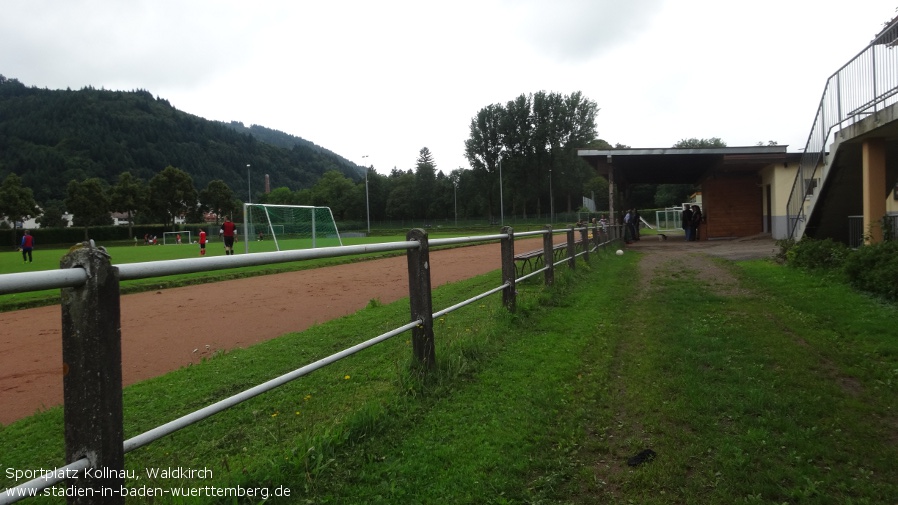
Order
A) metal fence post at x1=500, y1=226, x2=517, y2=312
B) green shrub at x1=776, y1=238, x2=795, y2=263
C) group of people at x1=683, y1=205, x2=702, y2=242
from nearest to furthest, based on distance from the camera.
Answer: metal fence post at x1=500, y1=226, x2=517, y2=312 < green shrub at x1=776, y1=238, x2=795, y2=263 < group of people at x1=683, y1=205, x2=702, y2=242

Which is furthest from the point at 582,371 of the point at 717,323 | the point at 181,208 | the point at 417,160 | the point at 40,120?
the point at 40,120

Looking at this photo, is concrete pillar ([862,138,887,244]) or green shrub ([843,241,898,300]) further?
concrete pillar ([862,138,887,244])

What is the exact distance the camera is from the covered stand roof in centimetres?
2192

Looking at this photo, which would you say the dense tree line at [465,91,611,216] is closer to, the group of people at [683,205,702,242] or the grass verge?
the group of people at [683,205,702,242]

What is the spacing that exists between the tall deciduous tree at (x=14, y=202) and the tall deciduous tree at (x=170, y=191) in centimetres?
1411

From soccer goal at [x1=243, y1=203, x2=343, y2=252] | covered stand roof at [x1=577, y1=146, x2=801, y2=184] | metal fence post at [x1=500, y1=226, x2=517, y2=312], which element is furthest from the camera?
soccer goal at [x1=243, y1=203, x2=343, y2=252]

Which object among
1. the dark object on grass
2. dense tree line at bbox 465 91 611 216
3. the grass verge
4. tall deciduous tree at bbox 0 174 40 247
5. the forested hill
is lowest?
the dark object on grass

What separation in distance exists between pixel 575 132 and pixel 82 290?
238 feet

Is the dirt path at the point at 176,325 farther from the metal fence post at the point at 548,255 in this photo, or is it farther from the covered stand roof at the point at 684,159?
the covered stand roof at the point at 684,159

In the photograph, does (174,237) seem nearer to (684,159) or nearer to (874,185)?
(684,159)

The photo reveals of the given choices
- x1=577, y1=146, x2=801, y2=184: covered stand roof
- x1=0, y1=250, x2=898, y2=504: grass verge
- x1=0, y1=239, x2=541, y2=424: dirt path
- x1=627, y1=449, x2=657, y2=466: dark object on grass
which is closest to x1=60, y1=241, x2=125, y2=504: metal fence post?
x1=0, y1=239, x2=541, y2=424: dirt path

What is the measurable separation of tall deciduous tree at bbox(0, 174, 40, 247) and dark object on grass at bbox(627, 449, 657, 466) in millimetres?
65889

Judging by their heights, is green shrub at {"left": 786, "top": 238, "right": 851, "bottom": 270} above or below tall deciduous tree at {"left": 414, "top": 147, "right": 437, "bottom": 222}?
below

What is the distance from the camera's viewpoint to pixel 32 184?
107875mm
